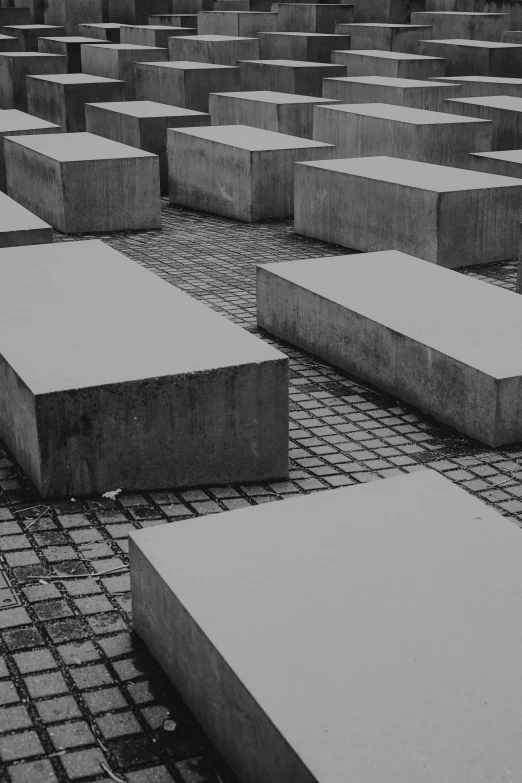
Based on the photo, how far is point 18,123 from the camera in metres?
15.1

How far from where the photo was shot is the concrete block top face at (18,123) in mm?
14531

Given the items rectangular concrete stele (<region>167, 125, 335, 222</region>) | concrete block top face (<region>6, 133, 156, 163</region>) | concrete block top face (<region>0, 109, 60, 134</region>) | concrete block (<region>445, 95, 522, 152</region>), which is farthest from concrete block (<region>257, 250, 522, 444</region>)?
concrete block top face (<region>0, 109, 60, 134</region>)

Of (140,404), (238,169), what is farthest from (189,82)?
(140,404)

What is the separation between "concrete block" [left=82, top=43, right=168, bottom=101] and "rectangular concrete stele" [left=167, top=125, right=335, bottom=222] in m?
7.74

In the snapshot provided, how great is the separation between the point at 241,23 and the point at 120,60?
591cm

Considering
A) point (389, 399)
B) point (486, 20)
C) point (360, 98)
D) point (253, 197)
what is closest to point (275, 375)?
point (389, 399)

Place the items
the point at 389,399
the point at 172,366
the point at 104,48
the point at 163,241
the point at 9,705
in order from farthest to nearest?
the point at 104,48 → the point at 163,241 → the point at 389,399 → the point at 172,366 → the point at 9,705

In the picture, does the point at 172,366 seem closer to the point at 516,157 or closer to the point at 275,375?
the point at 275,375

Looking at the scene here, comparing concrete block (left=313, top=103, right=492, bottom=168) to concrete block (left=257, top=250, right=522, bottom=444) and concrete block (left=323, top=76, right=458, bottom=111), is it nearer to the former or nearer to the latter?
concrete block (left=323, top=76, right=458, bottom=111)

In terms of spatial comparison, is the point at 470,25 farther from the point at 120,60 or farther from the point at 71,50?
the point at 71,50

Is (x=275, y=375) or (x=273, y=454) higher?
(x=275, y=375)

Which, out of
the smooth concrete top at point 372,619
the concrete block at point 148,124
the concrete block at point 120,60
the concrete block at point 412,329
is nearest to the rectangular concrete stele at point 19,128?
the concrete block at point 148,124

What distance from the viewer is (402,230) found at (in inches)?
416

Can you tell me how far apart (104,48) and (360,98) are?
726 cm
